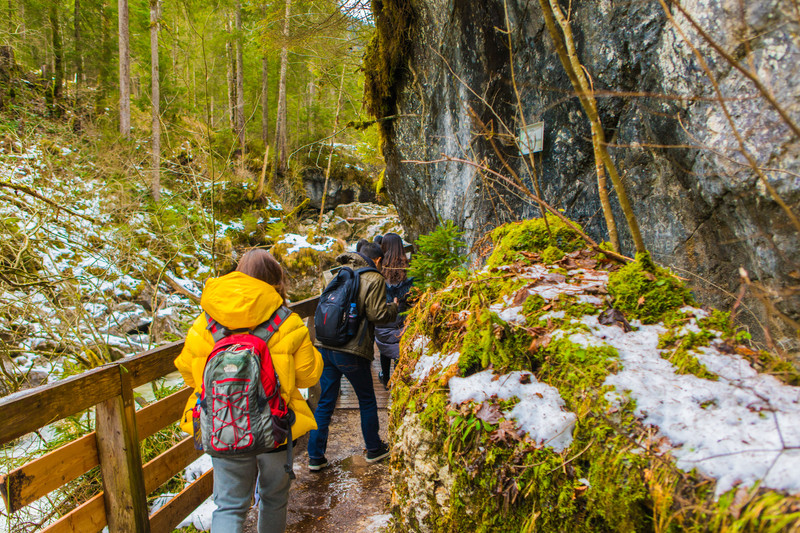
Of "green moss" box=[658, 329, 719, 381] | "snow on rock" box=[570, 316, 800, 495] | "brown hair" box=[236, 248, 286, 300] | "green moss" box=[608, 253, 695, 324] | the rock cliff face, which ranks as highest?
the rock cliff face

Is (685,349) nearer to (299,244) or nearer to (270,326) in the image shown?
(270,326)

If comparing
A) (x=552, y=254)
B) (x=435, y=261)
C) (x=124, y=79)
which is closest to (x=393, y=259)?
(x=435, y=261)

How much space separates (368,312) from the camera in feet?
12.8

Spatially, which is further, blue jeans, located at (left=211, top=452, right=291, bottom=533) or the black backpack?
the black backpack

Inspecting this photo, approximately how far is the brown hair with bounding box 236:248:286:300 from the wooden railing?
1081 millimetres

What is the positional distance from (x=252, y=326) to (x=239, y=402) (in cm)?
44

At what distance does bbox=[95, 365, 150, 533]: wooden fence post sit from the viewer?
2654 mm

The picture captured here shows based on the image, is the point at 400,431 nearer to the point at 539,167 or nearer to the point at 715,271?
the point at 715,271

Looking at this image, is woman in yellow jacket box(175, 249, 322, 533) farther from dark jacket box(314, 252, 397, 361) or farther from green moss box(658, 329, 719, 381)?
green moss box(658, 329, 719, 381)

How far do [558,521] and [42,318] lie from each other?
578 centimetres

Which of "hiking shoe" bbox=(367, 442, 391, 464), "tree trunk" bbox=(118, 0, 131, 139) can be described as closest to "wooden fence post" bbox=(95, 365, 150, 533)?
"hiking shoe" bbox=(367, 442, 391, 464)

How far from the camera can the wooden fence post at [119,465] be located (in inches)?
104

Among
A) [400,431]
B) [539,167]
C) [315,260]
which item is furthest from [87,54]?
[400,431]

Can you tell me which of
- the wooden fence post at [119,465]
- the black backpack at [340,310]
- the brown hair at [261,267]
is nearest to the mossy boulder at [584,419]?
the brown hair at [261,267]
